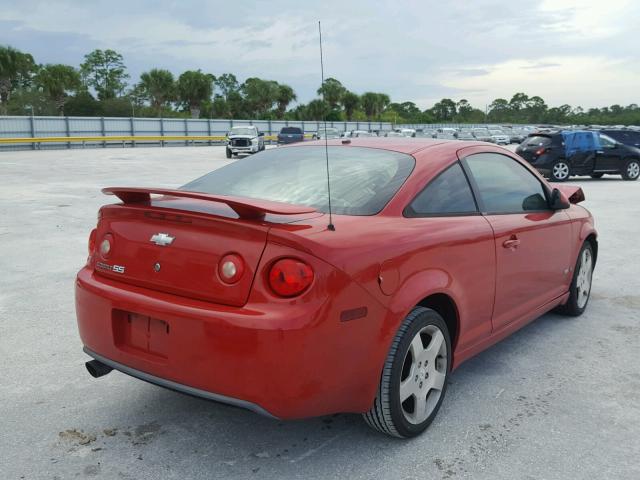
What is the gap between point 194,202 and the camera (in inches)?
123

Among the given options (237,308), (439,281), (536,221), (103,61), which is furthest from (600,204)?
(103,61)

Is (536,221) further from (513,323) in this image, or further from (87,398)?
(87,398)

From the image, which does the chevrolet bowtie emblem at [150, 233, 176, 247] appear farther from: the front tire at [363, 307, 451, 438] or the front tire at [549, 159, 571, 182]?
the front tire at [549, 159, 571, 182]

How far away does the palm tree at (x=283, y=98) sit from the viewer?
88.1m

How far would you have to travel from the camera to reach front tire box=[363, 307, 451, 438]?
9.64 ft

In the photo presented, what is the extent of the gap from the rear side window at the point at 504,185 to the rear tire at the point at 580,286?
869 millimetres

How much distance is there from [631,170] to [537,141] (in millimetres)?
3506

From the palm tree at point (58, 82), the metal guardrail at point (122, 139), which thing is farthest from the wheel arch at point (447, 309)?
the palm tree at point (58, 82)

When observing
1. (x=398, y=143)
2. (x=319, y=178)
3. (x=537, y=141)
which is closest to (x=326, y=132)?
(x=319, y=178)

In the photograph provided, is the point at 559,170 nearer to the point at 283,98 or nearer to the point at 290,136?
the point at 290,136

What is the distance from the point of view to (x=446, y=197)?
3545mm

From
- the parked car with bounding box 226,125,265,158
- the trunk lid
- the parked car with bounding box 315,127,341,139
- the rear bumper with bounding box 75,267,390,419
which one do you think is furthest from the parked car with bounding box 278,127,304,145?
the rear bumper with bounding box 75,267,390,419

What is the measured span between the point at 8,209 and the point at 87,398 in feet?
30.2

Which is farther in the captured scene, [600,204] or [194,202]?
[600,204]
